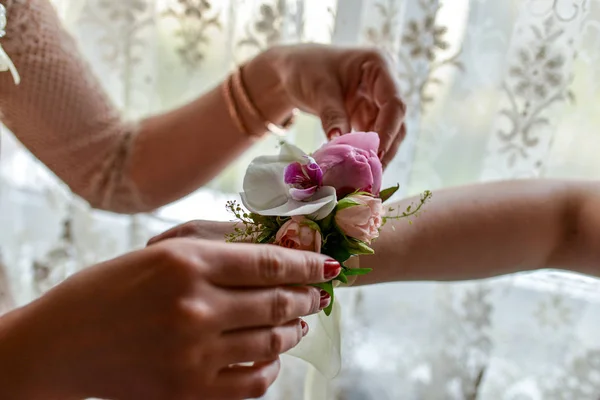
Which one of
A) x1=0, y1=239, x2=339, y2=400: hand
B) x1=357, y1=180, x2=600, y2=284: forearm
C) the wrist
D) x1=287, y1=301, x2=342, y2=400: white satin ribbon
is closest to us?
x1=0, y1=239, x2=339, y2=400: hand

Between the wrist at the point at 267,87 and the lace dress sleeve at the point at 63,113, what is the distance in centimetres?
22

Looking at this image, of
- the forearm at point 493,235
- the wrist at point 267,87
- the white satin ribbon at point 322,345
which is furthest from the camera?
the wrist at point 267,87

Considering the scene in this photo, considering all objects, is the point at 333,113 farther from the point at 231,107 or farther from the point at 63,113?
the point at 63,113

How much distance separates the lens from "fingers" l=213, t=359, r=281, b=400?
0.47 m

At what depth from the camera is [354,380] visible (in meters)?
1.19

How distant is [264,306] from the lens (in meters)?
0.47

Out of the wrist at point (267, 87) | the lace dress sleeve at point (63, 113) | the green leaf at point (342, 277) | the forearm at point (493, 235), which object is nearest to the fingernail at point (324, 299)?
the green leaf at point (342, 277)

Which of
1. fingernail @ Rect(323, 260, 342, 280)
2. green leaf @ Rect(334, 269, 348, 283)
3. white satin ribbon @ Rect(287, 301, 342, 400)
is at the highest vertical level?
fingernail @ Rect(323, 260, 342, 280)

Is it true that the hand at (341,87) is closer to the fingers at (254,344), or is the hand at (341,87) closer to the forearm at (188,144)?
the forearm at (188,144)

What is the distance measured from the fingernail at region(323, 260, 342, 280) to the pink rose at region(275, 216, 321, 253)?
2cm

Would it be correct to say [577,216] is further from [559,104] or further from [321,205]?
[321,205]

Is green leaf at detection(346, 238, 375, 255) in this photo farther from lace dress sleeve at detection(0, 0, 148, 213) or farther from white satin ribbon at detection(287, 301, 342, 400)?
lace dress sleeve at detection(0, 0, 148, 213)

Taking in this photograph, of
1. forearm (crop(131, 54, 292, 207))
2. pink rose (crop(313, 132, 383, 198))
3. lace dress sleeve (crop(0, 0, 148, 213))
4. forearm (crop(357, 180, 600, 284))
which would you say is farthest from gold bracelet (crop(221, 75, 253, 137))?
pink rose (crop(313, 132, 383, 198))

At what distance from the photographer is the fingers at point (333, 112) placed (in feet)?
2.32
